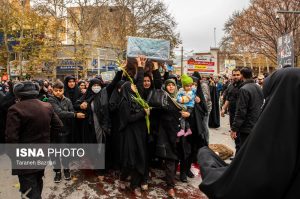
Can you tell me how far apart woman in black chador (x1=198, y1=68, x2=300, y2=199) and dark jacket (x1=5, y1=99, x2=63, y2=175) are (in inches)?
115

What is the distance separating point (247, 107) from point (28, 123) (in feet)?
11.5

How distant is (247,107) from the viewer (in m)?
Answer: 5.43

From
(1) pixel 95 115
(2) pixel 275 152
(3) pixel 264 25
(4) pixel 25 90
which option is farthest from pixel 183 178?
(3) pixel 264 25

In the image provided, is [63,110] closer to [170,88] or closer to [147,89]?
[147,89]

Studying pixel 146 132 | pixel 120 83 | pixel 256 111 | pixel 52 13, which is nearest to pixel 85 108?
pixel 120 83

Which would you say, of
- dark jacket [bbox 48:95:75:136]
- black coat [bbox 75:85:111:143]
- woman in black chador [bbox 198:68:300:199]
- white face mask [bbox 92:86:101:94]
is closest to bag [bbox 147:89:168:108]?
black coat [bbox 75:85:111:143]

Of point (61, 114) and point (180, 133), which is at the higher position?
point (61, 114)

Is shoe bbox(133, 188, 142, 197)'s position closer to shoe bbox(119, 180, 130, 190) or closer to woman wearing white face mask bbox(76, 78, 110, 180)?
shoe bbox(119, 180, 130, 190)

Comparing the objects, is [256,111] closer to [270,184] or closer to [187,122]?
[187,122]

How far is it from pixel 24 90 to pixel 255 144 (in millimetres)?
3167

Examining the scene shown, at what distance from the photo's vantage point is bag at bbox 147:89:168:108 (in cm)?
502

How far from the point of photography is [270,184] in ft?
4.19

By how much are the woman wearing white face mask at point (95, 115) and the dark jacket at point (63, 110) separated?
0.81 feet

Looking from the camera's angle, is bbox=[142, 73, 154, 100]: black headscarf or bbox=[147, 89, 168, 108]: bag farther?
bbox=[142, 73, 154, 100]: black headscarf
